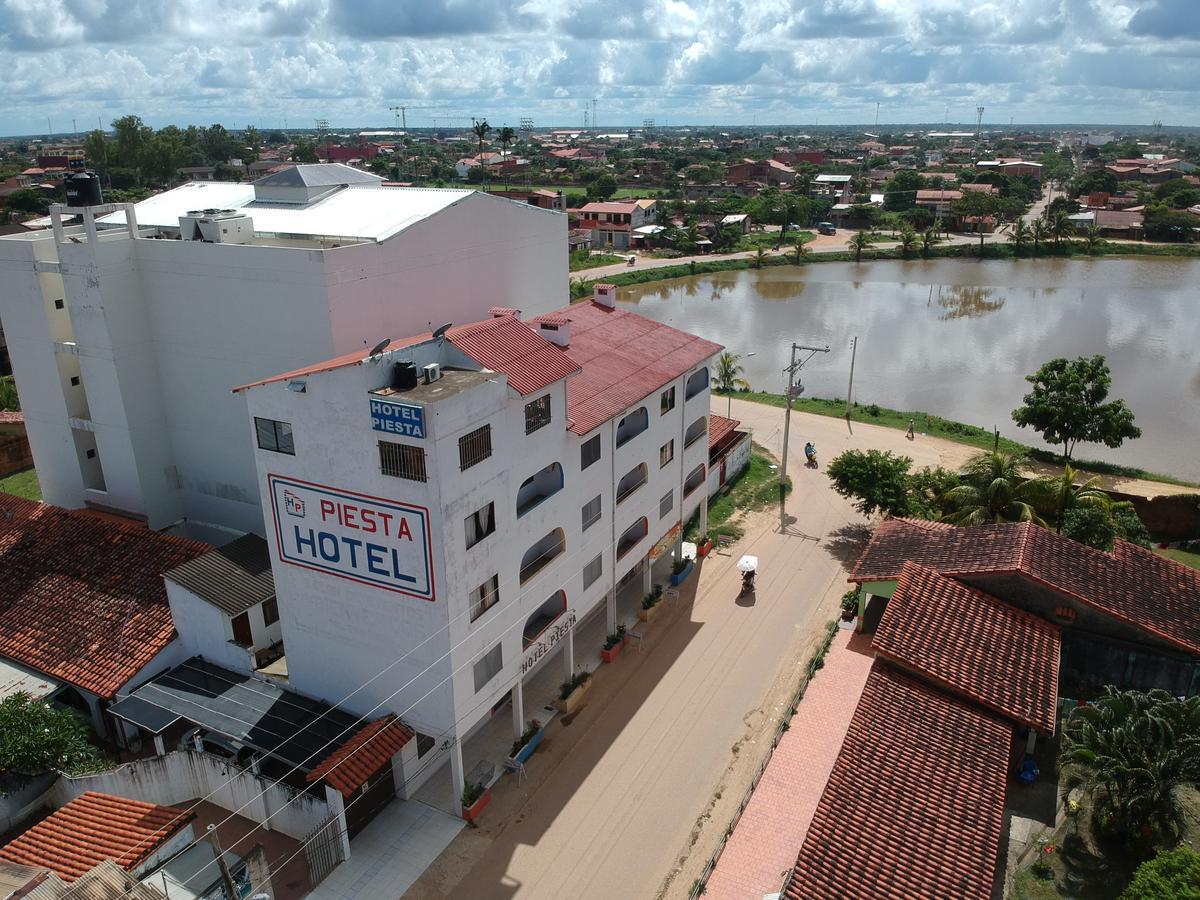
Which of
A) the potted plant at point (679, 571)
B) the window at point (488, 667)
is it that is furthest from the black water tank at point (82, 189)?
the potted plant at point (679, 571)

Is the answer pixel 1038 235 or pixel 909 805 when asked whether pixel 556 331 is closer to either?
pixel 909 805

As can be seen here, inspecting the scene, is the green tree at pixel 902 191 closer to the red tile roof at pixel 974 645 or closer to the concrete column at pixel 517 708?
the red tile roof at pixel 974 645

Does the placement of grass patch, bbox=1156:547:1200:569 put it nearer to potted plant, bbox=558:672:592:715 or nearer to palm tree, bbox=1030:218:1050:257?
potted plant, bbox=558:672:592:715

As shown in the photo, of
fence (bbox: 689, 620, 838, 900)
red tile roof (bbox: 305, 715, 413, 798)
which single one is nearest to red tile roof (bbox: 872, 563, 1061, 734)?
fence (bbox: 689, 620, 838, 900)

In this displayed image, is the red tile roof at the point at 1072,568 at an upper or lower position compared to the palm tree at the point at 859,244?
upper

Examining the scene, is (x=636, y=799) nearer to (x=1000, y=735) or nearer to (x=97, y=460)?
(x=1000, y=735)

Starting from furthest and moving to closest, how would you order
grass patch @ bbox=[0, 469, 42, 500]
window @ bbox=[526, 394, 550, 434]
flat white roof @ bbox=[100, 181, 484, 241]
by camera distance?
grass patch @ bbox=[0, 469, 42, 500] < flat white roof @ bbox=[100, 181, 484, 241] < window @ bbox=[526, 394, 550, 434]
